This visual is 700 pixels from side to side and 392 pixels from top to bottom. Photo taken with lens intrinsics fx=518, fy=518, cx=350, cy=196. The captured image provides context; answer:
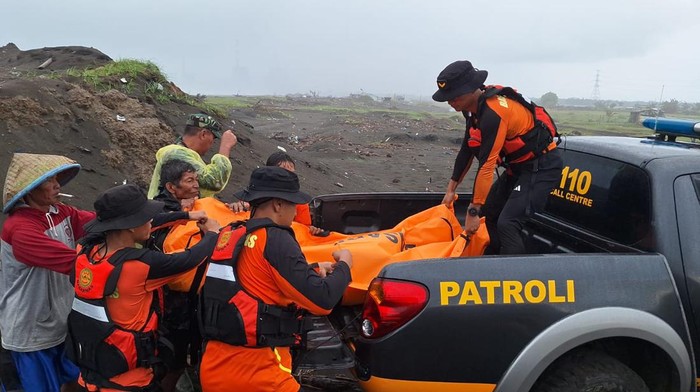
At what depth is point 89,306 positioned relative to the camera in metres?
2.38

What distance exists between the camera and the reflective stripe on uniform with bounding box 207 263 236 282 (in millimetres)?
2316

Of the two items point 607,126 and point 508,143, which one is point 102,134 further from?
point 607,126

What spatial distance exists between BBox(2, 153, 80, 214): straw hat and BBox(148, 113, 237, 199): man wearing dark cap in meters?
1.17

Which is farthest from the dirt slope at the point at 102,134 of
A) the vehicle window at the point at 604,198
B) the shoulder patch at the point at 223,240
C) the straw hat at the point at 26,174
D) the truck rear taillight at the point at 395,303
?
the vehicle window at the point at 604,198

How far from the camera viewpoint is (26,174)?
8.96ft

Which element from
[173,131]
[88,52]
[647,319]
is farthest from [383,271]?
[88,52]

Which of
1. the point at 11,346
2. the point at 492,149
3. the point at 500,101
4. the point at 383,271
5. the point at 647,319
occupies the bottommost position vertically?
the point at 11,346

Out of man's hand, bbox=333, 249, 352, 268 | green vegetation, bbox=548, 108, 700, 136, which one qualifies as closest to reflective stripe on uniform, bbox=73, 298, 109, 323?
man's hand, bbox=333, 249, 352, 268

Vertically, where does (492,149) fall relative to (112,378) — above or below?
above

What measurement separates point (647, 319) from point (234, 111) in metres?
36.2

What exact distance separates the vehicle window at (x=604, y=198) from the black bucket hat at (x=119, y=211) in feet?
8.40

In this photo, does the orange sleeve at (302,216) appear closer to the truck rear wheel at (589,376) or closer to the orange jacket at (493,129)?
the orange jacket at (493,129)

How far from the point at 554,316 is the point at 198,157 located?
122 inches

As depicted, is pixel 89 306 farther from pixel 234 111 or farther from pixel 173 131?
pixel 234 111
